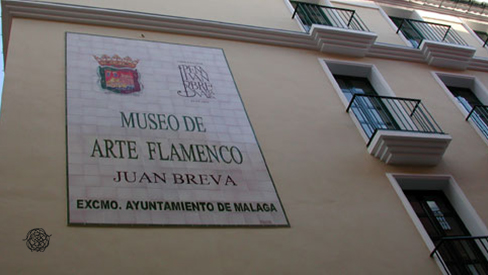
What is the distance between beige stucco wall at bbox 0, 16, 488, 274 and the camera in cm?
615

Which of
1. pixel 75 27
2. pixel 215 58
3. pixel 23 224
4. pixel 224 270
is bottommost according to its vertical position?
pixel 224 270

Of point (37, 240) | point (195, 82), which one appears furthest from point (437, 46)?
point (37, 240)

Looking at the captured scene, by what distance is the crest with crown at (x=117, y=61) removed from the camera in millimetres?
8578

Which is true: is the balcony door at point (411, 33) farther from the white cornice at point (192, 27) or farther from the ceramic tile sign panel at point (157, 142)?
the ceramic tile sign panel at point (157, 142)

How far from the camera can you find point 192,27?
33.3 ft

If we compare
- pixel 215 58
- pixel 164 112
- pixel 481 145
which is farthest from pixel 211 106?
pixel 481 145

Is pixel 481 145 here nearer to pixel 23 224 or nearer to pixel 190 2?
pixel 190 2

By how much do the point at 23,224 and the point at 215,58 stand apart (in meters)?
4.72

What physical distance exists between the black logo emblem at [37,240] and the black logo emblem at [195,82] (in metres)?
3.30

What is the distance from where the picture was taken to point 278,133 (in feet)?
28.3

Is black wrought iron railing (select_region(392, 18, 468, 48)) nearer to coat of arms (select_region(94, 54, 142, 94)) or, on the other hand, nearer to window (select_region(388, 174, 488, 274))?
window (select_region(388, 174, 488, 274))

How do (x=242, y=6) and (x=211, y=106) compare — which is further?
(x=242, y=6)

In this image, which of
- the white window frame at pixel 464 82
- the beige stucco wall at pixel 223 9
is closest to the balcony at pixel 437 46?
the white window frame at pixel 464 82

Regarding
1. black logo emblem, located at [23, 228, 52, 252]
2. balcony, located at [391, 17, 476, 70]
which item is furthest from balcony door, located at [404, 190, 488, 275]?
black logo emblem, located at [23, 228, 52, 252]
